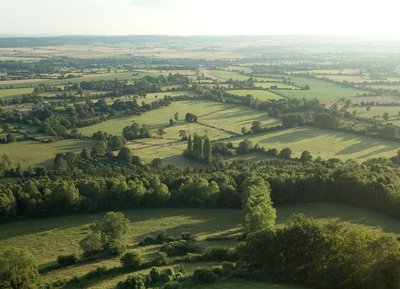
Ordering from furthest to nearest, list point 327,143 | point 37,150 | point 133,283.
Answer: point 327,143
point 37,150
point 133,283

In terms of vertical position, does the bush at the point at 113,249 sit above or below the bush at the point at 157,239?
above

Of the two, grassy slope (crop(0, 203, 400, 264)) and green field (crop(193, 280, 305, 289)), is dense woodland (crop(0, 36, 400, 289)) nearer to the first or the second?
green field (crop(193, 280, 305, 289))

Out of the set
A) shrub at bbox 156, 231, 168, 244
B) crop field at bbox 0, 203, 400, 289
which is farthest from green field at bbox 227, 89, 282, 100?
shrub at bbox 156, 231, 168, 244

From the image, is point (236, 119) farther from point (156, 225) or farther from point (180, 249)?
point (180, 249)

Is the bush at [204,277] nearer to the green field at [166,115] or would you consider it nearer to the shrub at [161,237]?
the shrub at [161,237]

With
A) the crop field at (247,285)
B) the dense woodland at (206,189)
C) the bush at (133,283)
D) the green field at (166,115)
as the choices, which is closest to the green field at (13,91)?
the dense woodland at (206,189)

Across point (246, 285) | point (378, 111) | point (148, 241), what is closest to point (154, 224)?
point (148, 241)

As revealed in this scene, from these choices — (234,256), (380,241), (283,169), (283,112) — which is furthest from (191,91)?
(380,241)
